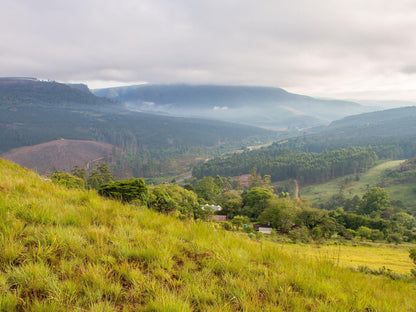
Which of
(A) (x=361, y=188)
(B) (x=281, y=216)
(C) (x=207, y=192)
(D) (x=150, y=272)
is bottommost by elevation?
(A) (x=361, y=188)

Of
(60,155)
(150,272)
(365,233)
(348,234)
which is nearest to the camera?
(150,272)

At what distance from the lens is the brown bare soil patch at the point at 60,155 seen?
150m

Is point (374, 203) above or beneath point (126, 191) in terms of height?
beneath

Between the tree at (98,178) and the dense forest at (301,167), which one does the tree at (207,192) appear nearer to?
the tree at (98,178)

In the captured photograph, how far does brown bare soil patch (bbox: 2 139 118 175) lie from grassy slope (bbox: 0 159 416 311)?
161 m

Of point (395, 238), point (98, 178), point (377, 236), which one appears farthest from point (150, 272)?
point (98, 178)

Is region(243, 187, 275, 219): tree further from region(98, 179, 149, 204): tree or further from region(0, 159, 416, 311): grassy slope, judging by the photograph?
region(0, 159, 416, 311): grassy slope

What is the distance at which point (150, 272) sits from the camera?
9.92ft

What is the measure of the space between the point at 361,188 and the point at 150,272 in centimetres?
11433

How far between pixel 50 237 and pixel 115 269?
3.66 feet

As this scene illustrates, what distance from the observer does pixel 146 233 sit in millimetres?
3895

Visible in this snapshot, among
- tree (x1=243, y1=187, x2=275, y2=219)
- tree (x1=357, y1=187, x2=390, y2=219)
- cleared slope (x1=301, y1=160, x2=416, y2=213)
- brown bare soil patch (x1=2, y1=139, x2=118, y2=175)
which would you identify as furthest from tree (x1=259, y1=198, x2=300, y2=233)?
brown bare soil patch (x1=2, y1=139, x2=118, y2=175)

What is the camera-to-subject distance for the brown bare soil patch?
150 meters

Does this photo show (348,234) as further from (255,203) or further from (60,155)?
(60,155)
